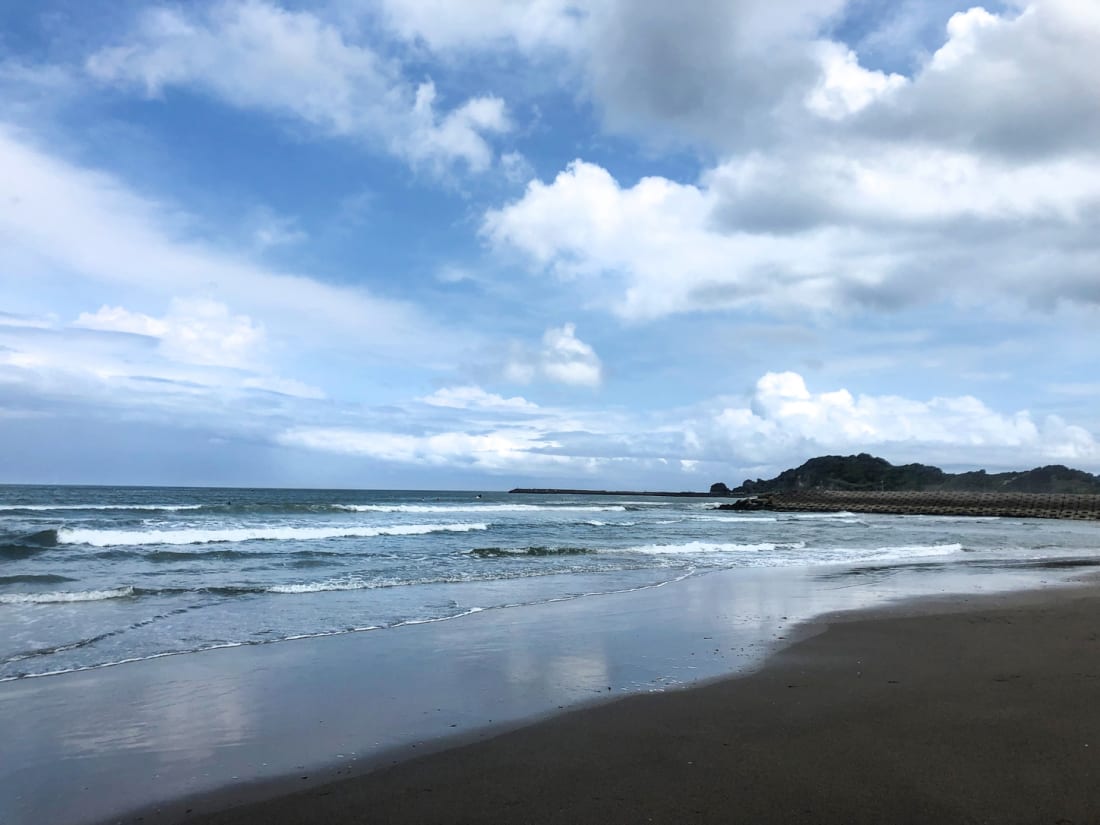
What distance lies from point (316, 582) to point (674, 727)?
10504 mm

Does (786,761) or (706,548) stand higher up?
(786,761)

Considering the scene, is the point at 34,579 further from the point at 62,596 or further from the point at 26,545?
the point at 26,545

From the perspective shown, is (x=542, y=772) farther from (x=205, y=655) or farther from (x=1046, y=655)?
(x=1046, y=655)

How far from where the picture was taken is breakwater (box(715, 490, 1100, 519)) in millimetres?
56562

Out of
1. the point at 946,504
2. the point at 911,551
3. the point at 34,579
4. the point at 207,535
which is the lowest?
the point at 911,551

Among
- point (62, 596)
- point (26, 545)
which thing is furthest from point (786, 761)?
point (26, 545)

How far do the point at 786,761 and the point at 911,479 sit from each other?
11349 centimetres

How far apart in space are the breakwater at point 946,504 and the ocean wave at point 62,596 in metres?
58.9

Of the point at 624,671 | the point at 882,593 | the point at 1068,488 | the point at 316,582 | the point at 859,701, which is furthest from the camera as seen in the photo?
the point at 1068,488

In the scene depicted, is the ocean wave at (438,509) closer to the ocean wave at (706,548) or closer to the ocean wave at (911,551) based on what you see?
the ocean wave at (706,548)

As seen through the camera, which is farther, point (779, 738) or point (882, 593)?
point (882, 593)

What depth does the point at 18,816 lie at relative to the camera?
4105 millimetres

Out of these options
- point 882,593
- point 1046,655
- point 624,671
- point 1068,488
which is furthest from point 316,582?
point 1068,488

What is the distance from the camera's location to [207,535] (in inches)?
987
